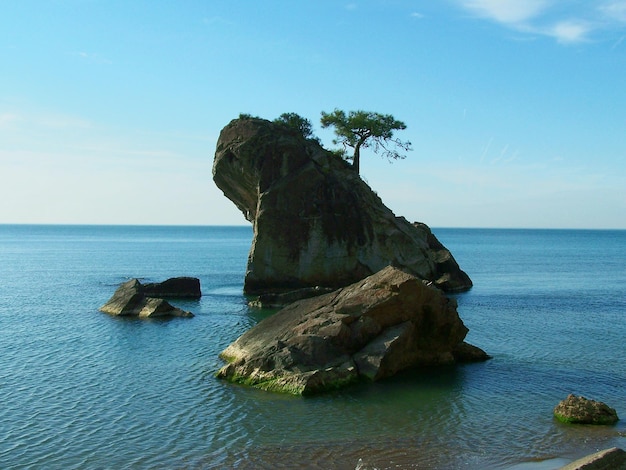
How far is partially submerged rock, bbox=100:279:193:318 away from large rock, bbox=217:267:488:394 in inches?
534

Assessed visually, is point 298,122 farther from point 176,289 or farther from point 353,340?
point 353,340

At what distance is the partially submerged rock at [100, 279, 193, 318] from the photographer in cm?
4112

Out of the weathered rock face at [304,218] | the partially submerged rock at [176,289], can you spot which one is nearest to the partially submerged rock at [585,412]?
the weathered rock face at [304,218]

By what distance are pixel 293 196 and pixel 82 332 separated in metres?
20.1

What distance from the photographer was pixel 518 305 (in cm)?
4734

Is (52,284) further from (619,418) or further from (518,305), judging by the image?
(619,418)

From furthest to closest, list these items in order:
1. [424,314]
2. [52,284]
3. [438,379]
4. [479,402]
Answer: [52,284]
[424,314]
[438,379]
[479,402]

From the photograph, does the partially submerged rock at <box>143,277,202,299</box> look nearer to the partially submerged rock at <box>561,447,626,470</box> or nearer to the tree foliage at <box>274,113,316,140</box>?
the tree foliage at <box>274,113,316,140</box>

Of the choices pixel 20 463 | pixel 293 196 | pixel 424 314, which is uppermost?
pixel 293 196

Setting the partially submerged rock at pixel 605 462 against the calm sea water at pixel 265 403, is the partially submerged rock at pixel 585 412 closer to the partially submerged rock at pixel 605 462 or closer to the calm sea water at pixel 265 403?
the calm sea water at pixel 265 403

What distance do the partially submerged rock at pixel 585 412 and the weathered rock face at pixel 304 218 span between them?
30.2 metres

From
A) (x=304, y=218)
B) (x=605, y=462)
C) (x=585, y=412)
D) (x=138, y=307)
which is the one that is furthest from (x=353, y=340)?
(x=304, y=218)

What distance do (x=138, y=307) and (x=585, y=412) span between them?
2949cm

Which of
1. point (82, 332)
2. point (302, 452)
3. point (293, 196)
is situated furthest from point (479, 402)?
point (293, 196)
